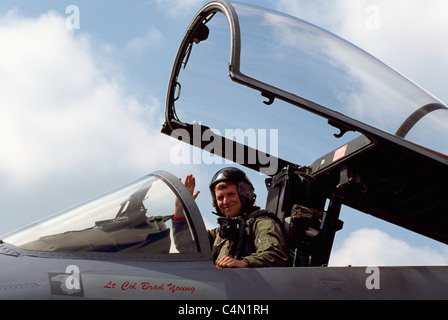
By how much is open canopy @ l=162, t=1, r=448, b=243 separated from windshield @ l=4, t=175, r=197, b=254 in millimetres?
1088

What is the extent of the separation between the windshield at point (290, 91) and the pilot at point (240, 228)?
62cm

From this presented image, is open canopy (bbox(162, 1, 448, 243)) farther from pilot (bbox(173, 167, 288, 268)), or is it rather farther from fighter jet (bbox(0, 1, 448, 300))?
pilot (bbox(173, 167, 288, 268))

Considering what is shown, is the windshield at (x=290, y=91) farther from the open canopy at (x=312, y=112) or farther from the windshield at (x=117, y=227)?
the windshield at (x=117, y=227)

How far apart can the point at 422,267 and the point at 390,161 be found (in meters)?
0.92

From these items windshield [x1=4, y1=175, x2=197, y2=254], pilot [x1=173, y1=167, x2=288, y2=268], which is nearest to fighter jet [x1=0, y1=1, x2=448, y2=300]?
windshield [x1=4, y1=175, x2=197, y2=254]

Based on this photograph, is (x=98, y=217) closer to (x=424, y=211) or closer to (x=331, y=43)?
(x=331, y=43)

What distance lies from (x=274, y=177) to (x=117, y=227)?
2292 mm

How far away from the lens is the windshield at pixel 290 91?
13.3 feet

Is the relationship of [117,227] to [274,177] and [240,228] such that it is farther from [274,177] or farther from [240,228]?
[274,177]

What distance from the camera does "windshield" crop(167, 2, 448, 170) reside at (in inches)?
159

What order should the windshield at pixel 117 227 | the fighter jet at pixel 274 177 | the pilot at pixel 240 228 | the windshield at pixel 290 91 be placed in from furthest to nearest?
the windshield at pixel 290 91
the pilot at pixel 240 228
the windshield at pixel 117 227
the fighter jet at pixel 274 177

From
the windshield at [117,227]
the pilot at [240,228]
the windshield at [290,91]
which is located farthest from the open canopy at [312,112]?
the windshield at [117,227]

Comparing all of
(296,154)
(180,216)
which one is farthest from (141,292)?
(296,154)

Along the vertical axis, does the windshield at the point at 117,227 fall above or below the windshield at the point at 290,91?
below
